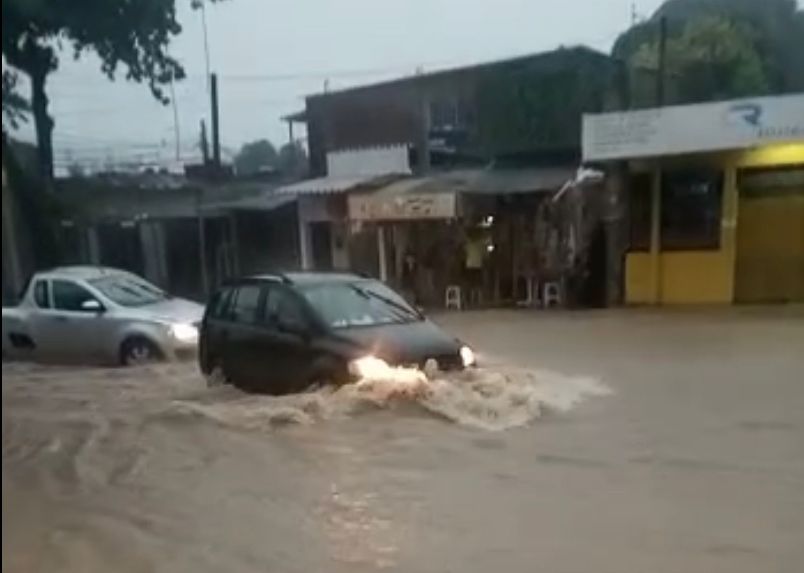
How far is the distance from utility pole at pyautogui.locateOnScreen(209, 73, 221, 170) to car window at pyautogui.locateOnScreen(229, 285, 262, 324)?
229 cm

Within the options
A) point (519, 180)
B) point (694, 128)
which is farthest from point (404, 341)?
point (694, 128)

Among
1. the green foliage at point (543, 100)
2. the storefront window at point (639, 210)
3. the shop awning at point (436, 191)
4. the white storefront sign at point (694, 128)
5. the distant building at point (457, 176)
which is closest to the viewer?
the distant building at point (457, 176)

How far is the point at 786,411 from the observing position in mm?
7961

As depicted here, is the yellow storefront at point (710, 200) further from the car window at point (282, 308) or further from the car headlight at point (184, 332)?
the car headlight at point (184, 332)

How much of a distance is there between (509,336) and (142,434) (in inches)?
206

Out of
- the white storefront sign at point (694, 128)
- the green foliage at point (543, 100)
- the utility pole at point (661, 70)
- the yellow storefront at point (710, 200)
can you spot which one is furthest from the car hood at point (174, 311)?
the utility pole at point (661, 70)

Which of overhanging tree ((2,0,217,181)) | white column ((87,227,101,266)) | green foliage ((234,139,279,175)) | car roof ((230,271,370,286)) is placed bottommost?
car roof ((230,271,370,286))

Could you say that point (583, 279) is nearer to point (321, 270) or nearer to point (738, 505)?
point (321, 270)

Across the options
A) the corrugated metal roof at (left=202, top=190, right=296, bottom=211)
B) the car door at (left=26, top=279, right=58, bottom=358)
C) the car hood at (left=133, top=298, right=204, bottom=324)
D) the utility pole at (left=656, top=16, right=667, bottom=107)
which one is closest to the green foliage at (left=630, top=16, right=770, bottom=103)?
the utility pole at (left=656, top=16, right=667, bottom=107)

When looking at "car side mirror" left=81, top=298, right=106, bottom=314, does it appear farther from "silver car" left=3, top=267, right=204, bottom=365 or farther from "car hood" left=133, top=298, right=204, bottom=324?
"car hood" left=133, top=298, right=204, bottom=324

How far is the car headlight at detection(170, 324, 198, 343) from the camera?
8.65 meters

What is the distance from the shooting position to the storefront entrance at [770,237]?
15078 mm

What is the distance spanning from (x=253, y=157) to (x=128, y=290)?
124cm

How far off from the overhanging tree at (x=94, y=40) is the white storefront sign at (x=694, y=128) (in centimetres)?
1130
